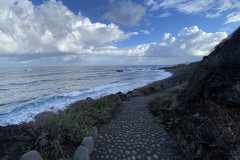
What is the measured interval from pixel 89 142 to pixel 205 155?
2969mm

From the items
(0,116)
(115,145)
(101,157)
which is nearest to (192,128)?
(115,145)

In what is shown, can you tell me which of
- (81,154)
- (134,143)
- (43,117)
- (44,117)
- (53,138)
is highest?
(81,154)

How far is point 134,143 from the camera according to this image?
3717mm

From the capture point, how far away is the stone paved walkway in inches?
126

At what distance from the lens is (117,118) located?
5836 millimetres

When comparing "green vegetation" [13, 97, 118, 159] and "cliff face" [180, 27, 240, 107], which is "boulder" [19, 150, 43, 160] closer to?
"green vegetation" [13, 97, 118, 159]

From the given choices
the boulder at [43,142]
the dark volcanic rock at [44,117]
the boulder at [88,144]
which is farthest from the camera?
the dark volcanic rock at [44,117]

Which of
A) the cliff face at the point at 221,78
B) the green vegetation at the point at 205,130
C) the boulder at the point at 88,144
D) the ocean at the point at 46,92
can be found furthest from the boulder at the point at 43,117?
the cliff face at the point at 221,78

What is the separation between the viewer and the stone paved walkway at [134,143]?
3.20 m

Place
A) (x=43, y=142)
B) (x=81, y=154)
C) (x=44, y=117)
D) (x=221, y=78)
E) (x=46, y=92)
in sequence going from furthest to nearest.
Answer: (x=46, y=92) < (x=44, y=117) < (x=221, y=78) < (x=43, y=142) < (x=81, y=154)

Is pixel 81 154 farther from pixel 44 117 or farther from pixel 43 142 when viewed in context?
pixel 44 117

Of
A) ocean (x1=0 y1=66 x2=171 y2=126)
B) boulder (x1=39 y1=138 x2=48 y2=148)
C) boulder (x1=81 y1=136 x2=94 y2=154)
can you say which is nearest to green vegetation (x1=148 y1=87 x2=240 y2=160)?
boulder (x1=81 y1=136 x2=94 y2=154)

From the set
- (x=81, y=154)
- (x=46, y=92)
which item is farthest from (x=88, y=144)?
(x=46, y=92)

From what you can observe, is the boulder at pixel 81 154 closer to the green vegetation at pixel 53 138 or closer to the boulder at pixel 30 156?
the green vegetation at pixel 53 138
